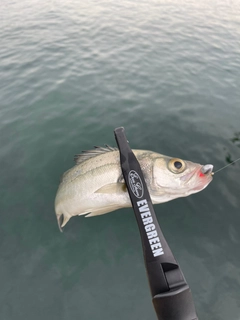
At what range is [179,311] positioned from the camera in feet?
7.39

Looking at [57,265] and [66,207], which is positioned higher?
[66,207]

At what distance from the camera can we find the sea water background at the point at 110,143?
381 cm

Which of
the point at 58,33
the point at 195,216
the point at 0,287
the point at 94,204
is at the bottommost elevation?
the point at 0,287

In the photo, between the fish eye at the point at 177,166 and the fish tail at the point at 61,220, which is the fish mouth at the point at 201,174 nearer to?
the fish eye at the point at 177,166

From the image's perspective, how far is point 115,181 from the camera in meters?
3.72

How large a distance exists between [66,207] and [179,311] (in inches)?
94.3

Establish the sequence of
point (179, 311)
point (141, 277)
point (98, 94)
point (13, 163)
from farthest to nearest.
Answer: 1. point (98, 94)
2. point (13, 163)
3. point (141, 277)
4. point (179, 311)

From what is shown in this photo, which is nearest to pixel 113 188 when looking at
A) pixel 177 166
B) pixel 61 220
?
pixel 177 166

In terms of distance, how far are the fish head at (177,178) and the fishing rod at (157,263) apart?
19.6 inches

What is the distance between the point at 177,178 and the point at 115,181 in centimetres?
95

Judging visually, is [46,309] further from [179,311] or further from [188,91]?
[188,91]

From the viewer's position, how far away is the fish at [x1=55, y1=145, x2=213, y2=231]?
3594 mm

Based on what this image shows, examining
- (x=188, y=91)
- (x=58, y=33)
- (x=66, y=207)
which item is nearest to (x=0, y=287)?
(x=66, y=207)

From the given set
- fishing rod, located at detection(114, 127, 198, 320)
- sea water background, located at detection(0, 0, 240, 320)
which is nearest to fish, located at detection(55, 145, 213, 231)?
fishing rod, located at detection(114, 127, 198, 320)
